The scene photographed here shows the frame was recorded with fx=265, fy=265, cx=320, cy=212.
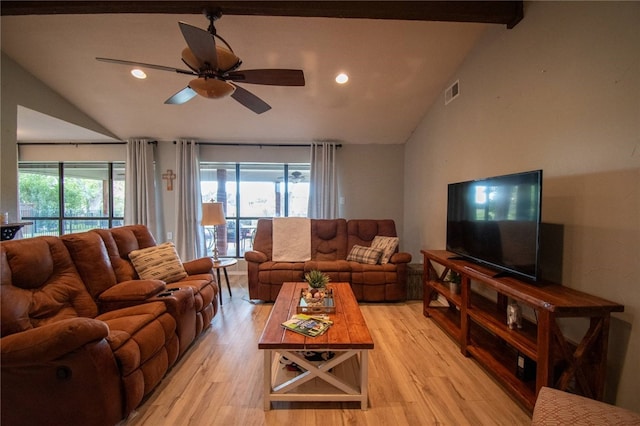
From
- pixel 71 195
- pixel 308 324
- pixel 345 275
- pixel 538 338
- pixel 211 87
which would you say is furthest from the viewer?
pixel 71 195

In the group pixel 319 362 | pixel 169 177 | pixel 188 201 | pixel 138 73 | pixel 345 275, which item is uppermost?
pixel 138 73

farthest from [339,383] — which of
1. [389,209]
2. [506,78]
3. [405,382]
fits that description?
[389,209]

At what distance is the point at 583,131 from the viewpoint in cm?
166

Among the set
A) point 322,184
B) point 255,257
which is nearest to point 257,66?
point 322,184

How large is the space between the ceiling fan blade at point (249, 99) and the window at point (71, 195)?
385 cm

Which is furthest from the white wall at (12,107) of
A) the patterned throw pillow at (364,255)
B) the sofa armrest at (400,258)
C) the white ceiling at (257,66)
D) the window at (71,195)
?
the sofa armrest at (400,258)

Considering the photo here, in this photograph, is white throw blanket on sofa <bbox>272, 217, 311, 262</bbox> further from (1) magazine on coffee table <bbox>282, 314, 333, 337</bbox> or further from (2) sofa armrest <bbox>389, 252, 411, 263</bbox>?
(1) magazine on coffee table <bbox>282, 314, 333, 337</bbox>

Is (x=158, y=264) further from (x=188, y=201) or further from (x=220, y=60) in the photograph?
(x=188, y=201)

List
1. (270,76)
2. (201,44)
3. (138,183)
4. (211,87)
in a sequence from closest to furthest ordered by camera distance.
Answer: (201,44) → (211,87) → (270,76) → (138,183)

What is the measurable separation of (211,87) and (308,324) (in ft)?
5.92

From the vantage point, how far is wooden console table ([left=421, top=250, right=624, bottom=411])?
1.40m

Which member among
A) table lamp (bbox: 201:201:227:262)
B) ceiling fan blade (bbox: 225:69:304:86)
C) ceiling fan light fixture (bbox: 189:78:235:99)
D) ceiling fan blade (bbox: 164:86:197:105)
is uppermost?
ceiling fan blade (bbox: 225:69:304:86)

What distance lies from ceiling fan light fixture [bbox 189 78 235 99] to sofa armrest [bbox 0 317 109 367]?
63.4 inches

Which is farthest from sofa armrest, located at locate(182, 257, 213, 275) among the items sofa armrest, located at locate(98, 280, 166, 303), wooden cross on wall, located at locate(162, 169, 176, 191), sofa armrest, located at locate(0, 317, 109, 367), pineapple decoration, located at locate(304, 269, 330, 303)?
wooden cross on wall, located at locate(162, 169, 176, 191)
